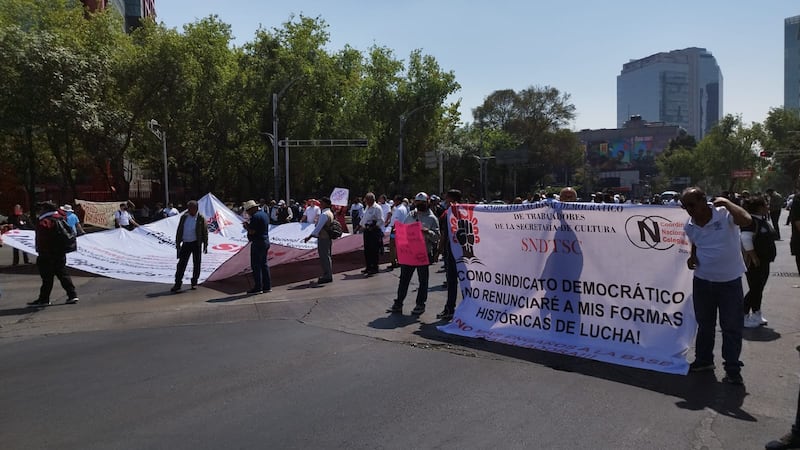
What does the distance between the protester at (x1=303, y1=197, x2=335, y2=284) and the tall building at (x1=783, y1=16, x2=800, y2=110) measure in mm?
210000

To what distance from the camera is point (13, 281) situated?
1359 centimetres

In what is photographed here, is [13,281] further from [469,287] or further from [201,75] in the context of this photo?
[201,75]

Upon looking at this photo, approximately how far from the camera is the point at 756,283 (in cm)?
755

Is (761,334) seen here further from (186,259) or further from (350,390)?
(186,259)

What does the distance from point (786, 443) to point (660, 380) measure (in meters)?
1.72

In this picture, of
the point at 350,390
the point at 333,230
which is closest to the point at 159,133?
the point at 333,230

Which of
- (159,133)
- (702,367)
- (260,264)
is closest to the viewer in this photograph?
(702,367)

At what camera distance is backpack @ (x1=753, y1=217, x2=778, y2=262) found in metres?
7.57

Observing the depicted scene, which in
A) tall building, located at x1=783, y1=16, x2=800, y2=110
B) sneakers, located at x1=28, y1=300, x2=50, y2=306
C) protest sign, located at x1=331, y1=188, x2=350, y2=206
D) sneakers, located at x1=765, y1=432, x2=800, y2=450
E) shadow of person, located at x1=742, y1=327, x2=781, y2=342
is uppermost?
tall building, located at x1=783, y1=16, x2=800, y2=110

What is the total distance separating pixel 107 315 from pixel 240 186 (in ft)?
137

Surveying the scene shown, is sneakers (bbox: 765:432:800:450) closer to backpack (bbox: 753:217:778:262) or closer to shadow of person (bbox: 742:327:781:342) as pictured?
shadow of person (bbox: 742:327:781:342)

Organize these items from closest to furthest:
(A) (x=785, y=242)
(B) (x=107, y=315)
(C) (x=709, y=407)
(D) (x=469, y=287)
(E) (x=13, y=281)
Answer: (C) (x=709, y=407) → (D) (x=469, y=287) → (B) (x=107, y=315) → (E) (x=13, y=281) → (A) (x=785, y=242)

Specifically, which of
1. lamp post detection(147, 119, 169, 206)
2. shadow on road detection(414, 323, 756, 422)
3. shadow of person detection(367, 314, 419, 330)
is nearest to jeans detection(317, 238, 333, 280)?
shadow of person detection(367, 314, 419, 330)

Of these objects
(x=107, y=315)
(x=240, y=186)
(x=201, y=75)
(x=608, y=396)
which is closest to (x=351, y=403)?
(x=608, y=396)
